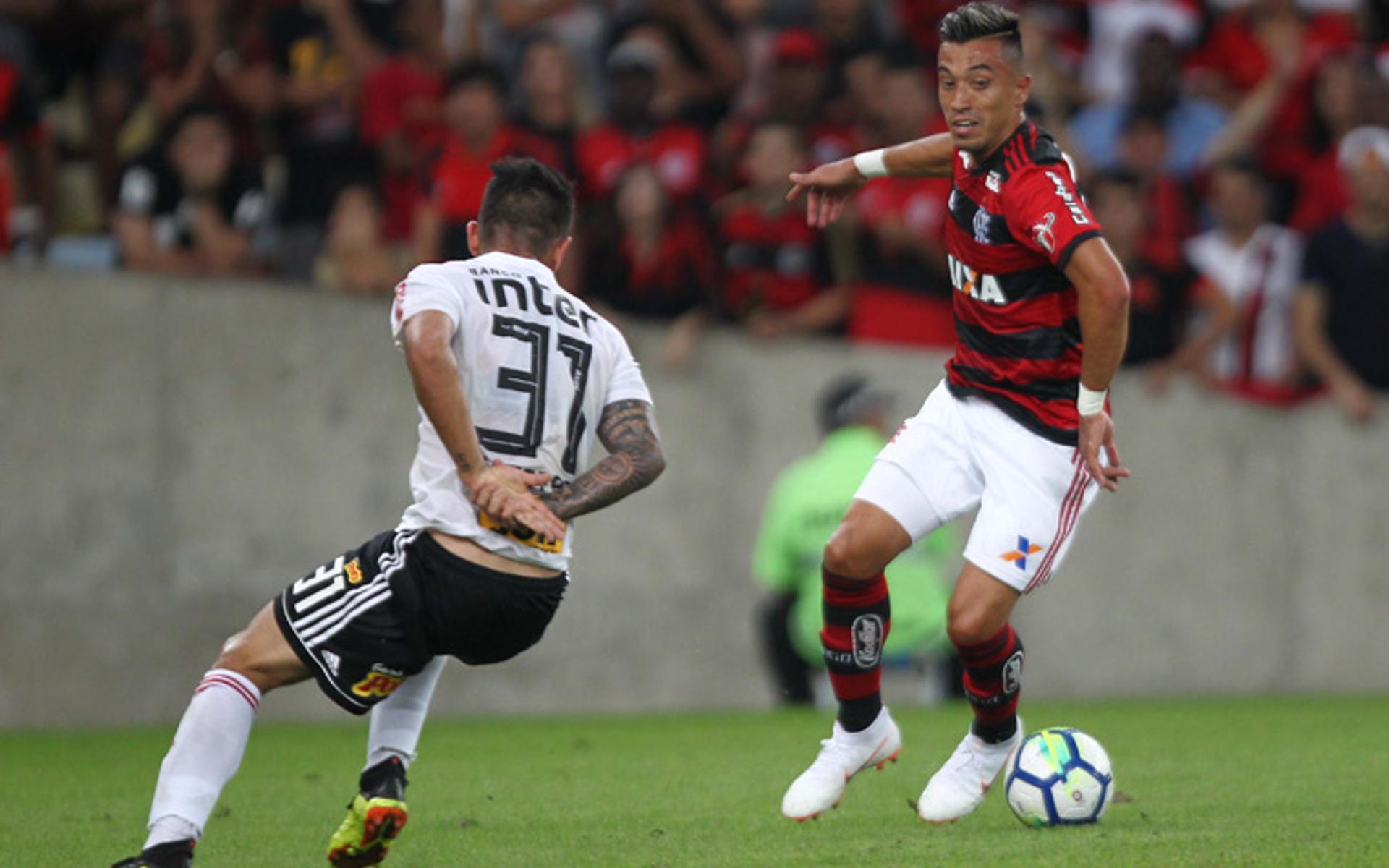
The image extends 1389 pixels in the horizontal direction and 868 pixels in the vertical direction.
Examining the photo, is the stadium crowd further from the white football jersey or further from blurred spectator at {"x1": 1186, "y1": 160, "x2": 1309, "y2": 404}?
the white football jersey

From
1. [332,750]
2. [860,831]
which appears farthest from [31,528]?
[860,831]

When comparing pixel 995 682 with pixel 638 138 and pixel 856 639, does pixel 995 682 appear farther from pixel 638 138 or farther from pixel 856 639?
pixel 638 138

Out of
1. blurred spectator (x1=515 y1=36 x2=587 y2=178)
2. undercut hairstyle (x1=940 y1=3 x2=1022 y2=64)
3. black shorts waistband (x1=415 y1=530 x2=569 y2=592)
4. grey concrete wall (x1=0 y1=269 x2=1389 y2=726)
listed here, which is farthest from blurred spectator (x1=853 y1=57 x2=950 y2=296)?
black shorts waistband (x1=415 y1=530 x2=569 y2=592)

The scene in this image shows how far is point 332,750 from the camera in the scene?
10023 millimetres

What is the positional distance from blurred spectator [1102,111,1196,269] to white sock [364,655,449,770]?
8.15 m

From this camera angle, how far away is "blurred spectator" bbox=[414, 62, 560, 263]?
1205 cm

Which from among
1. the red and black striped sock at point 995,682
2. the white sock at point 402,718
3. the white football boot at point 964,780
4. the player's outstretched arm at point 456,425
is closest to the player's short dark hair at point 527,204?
the player's outstretched arm at point 456,425

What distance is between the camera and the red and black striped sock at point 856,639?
6.73 meters

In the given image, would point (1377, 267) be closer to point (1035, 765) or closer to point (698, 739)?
point (698, 739)

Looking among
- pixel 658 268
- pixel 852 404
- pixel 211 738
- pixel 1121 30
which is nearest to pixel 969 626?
pixel 211 738

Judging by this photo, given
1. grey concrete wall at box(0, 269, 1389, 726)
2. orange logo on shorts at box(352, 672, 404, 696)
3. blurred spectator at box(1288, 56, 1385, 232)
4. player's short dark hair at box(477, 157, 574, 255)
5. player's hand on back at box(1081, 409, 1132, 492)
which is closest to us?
orange logo on shorts at box(352, 672, 404, 696)

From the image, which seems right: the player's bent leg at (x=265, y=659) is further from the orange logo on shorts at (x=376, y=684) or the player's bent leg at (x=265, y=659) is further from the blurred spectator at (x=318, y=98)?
the blurred spectator at (x=318, y=98)

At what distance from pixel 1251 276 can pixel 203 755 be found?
948 cm

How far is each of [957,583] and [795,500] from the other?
526 centimetres
